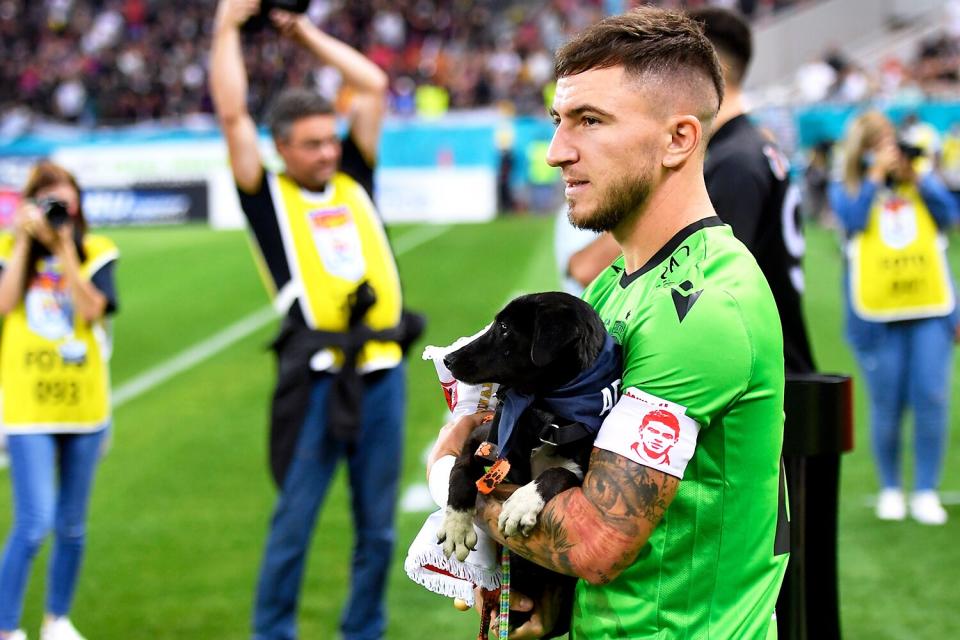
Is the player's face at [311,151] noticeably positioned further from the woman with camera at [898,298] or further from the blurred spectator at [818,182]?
the blurred spectator at [818,182]

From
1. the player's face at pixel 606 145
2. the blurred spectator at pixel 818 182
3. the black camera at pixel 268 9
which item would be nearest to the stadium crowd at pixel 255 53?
the blurred spectator at pixel 818 182

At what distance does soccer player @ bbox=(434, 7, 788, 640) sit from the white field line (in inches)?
367

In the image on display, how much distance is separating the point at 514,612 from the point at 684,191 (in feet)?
2.86

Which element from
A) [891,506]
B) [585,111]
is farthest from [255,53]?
[585,111]

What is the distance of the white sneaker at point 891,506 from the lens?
7305 millimetres

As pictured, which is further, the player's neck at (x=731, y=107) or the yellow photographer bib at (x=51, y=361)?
the yellow photographer bib at (x=51, y=361)

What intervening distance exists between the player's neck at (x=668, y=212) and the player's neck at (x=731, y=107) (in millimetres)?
1754

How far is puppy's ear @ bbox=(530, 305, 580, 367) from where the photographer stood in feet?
7.13

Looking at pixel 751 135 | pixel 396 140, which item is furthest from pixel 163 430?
pixel 396 140

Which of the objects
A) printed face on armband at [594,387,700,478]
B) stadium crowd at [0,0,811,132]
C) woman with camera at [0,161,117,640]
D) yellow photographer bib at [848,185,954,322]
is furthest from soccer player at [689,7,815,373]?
stadium crowd at [0,0,811,132]

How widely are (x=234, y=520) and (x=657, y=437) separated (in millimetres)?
6110

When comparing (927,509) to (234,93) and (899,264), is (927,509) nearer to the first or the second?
(899,264)

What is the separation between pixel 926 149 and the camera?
748 cm

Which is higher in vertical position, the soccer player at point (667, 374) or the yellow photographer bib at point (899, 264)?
the soccer player at point (667, 374)
